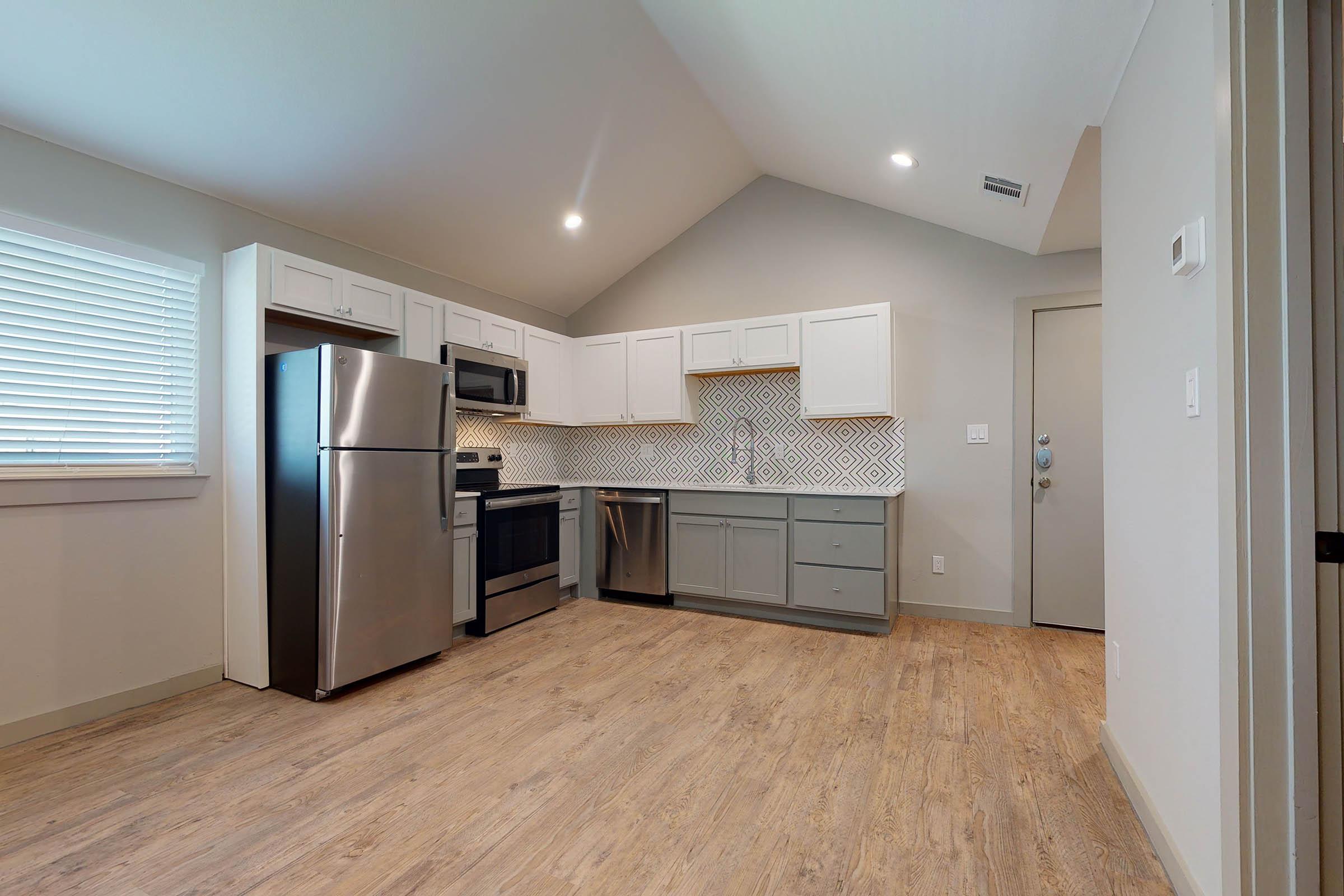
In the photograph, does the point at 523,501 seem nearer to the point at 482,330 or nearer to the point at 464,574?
the point at 464,574

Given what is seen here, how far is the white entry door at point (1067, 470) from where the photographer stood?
381cm

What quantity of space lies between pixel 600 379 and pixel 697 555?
1.65m

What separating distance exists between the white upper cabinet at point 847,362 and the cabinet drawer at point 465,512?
2.25 metres

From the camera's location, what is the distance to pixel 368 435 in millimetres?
2939

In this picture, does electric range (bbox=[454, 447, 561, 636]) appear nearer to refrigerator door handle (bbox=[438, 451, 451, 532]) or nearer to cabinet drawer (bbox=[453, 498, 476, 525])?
cabinet drawer (bbox=[453, 498, 476, 525])

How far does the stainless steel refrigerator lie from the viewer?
279 centimetres

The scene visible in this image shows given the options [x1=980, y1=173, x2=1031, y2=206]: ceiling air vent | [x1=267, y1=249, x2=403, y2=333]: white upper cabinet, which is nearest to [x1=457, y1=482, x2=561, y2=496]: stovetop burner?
[x1=267, y1=249, x2=403, y2=333]: white upper cabinet

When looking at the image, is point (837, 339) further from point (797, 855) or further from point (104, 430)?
point (104, 430)

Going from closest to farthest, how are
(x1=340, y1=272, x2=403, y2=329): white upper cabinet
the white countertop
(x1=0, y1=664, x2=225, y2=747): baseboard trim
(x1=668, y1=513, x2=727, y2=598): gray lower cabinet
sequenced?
(x1=0, y1=664, x2=225, y2=747): baseboard trim, (x1=340, y1=272, x2=403, y2=329): white upper cabinet, the white countertop, (x1=668, y1=513, x2=727, y2=598): gray lower cabinet

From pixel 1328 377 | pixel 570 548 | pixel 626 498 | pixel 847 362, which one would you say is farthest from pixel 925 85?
pixel 570 548

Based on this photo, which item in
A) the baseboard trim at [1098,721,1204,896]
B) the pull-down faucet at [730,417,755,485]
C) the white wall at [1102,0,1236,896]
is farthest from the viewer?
the pull-down faucet at [730,417,755,485]

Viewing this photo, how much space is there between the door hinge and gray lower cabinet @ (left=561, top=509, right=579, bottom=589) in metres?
3.96

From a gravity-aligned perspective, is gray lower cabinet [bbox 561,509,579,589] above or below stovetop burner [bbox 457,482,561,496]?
below

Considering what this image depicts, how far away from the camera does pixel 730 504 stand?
419cm
